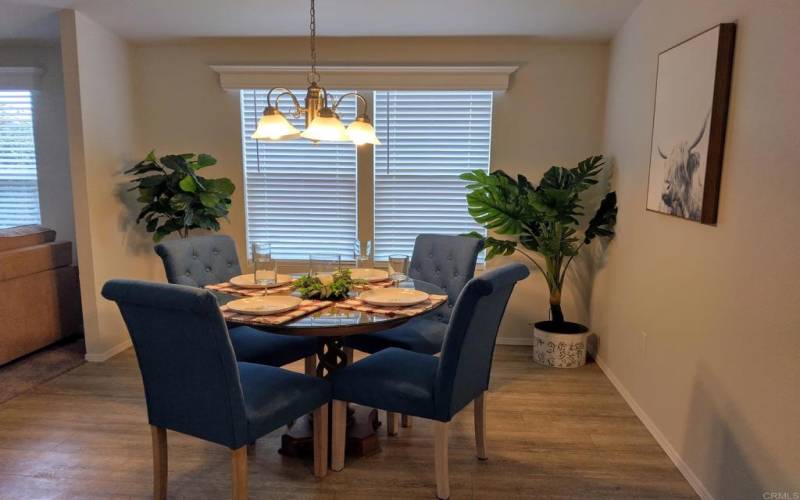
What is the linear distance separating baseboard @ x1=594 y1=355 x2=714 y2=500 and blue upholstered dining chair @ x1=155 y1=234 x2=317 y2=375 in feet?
5.96

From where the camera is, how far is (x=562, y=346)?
3.54 metres

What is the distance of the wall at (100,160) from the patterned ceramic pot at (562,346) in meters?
3.13

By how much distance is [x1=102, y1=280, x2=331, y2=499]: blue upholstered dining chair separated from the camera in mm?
1664

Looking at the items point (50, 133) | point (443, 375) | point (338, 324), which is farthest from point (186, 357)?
point (50, 133)

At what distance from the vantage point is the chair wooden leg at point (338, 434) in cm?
222

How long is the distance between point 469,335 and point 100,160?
2.99 metres

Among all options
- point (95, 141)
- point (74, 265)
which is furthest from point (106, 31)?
point (74, 265)

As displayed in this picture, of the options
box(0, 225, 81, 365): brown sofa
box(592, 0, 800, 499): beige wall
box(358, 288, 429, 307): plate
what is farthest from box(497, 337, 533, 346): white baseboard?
box(0, 225, 81, 365): brown sofa

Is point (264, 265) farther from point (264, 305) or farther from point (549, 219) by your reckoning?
point (549, 219)

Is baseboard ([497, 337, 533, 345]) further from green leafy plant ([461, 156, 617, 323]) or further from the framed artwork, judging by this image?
the framed artwork

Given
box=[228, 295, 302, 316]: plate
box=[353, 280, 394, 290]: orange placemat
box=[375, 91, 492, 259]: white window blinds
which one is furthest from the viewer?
box=[375, 91, 492, 259]: white window blinds

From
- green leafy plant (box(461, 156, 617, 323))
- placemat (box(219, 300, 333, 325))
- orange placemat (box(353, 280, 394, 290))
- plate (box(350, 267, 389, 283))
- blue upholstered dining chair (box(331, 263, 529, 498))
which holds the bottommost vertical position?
blue upholstered dining chair (box(331, 263, 529, 498))

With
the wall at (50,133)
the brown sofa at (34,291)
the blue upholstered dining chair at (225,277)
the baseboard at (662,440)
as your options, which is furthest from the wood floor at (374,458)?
the wall at (50,133)

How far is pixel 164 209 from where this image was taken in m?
3.61
